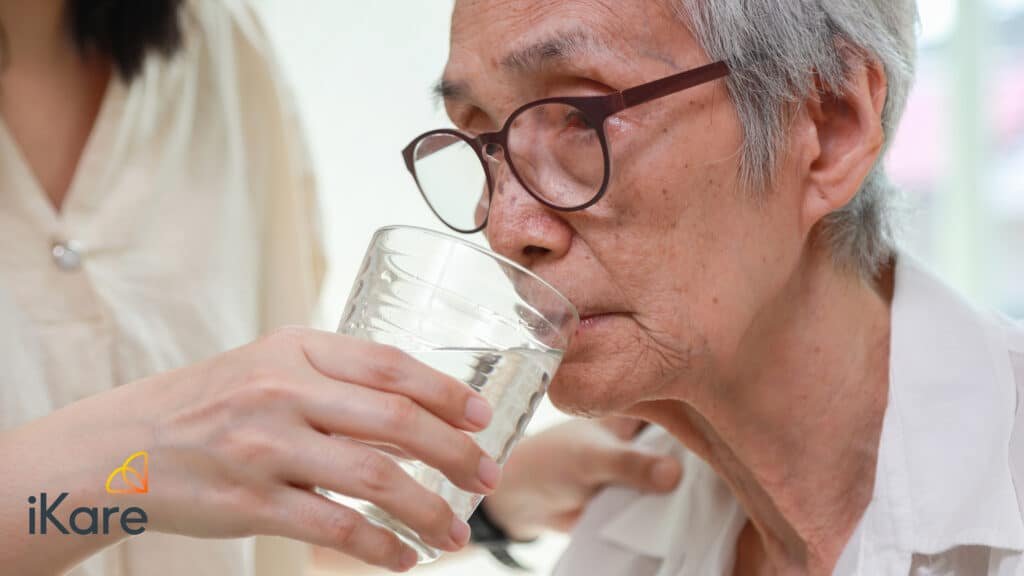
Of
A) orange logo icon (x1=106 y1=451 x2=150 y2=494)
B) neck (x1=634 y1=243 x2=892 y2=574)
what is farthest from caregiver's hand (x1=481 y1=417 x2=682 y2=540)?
orange logo icon (x1=106 y1=451 x2=150 y2=494)

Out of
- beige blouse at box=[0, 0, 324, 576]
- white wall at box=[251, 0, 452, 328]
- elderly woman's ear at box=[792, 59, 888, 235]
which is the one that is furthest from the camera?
white wall at box=[251, 0, 452, 328]

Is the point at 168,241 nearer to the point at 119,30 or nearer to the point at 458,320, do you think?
the point at 119,30

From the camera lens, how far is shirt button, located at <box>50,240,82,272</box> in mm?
1457

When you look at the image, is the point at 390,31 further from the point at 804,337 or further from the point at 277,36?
the point at 804,337

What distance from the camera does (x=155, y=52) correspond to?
5.35ft

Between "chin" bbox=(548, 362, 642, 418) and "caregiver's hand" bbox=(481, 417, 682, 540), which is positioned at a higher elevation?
"chin" bbox=(548, 362, 642, 418)

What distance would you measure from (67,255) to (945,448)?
114 centimetres

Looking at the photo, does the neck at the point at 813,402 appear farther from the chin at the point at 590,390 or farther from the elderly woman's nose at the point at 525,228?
the elderly woman's nose at the point at 525,228

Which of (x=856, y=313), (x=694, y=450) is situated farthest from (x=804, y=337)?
(x=694, y=450)

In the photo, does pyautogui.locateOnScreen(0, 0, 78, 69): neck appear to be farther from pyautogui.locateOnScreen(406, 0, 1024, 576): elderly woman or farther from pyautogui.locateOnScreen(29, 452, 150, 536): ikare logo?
pyautogui.locateOnScreen(29, 452, 150, 536): ikare logo

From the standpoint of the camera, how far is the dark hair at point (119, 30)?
1592 millimetres

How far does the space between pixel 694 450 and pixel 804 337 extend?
23 cm

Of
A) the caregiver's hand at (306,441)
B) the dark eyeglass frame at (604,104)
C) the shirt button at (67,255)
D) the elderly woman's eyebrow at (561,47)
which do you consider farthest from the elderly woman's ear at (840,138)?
the shirt button at (67,255)

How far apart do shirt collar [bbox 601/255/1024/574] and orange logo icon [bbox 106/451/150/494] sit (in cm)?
77
